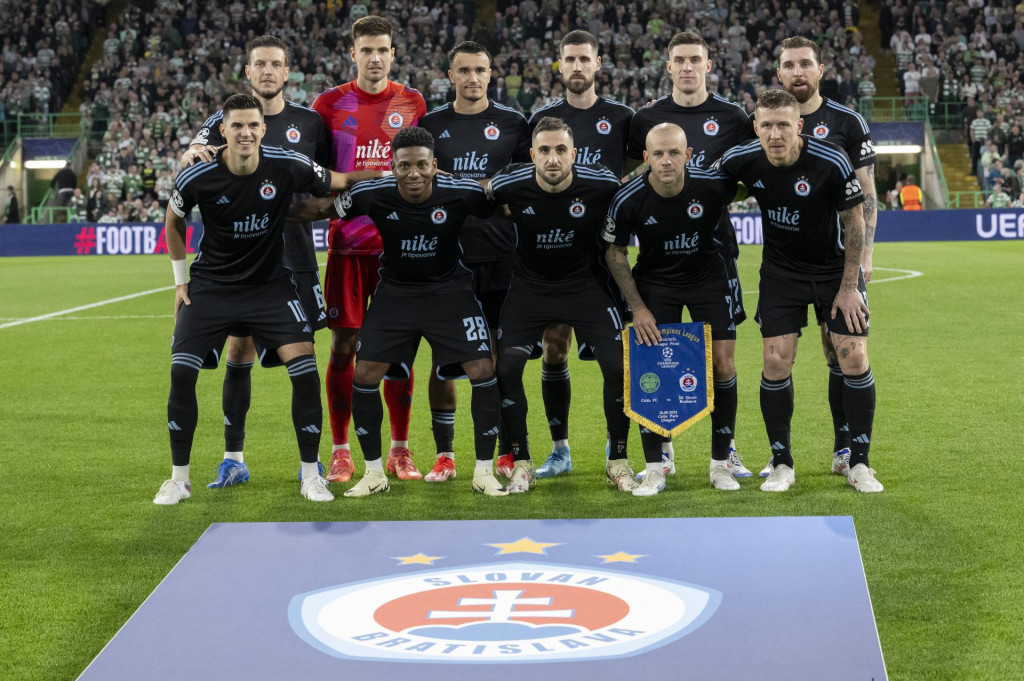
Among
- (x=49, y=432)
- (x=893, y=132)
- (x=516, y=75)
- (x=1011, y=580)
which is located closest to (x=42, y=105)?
(x=516, y=75)

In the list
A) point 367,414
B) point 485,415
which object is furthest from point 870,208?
point 367,414

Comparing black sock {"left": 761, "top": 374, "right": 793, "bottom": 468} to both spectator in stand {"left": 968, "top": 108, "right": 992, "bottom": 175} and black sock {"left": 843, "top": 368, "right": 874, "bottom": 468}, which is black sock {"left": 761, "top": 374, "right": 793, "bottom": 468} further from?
spectator in stand {"left": 968, "top": 108, "right": 992, "bottom": 175}

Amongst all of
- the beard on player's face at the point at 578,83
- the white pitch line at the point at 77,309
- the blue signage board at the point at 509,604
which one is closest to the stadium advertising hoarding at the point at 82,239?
the white pitch line at the point at 77,309

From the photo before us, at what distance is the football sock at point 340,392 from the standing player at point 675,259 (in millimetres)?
1592

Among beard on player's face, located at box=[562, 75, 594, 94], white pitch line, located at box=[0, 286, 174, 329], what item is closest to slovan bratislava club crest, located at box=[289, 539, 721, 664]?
beard on player's face, located at box=[562, 75, 594, 94]

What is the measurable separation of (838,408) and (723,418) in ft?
2.05

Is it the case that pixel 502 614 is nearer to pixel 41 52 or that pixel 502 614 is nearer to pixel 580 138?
pixel 580 138

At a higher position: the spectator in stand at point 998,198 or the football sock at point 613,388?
the spectator in stand at point 998,198

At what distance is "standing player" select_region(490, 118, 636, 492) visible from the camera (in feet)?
19.3

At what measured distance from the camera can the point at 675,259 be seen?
6.00 meters

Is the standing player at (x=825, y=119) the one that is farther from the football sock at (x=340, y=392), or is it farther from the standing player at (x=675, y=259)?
the football sock at (x=340, y=392)

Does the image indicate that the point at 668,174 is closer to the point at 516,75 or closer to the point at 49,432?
the point at 49,432

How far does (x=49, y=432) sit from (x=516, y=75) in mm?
24373

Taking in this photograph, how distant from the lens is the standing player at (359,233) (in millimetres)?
6488
